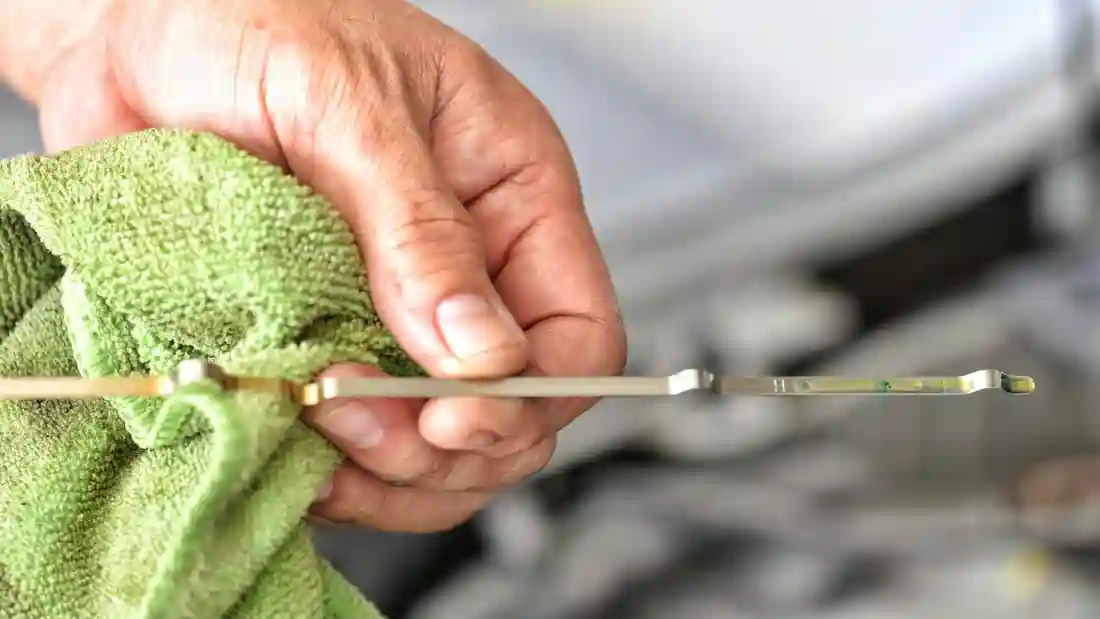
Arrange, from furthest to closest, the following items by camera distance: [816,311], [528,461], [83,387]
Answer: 1. [816,311]
2. [528,461]
3. [83,387]

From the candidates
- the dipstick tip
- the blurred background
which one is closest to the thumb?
the dipstick tip

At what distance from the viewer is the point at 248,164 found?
0.26m

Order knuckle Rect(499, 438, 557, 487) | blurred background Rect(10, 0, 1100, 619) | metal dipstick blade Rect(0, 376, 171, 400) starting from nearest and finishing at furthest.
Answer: metal dipstick blade Rect(0, 376, 171, 400)
knuckle Rect(499, 438, 557, 487)
blurred background Rect(10, 0, 1100, 619)

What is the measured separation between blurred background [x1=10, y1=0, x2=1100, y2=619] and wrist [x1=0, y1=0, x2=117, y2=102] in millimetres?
210

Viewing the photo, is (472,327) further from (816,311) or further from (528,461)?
(816,311)

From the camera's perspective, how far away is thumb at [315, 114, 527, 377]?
0.88ft

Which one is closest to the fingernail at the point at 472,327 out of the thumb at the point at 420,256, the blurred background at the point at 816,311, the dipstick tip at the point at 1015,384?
the thumb at the point at 420,256

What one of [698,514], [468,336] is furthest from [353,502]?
[698,514]

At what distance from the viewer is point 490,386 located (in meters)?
0.25

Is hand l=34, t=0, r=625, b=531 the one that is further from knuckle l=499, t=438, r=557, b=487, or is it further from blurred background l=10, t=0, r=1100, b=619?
blurred background l=10, t=0, r=1100, b=619

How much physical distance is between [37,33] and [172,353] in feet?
0.72

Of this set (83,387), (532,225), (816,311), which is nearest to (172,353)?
(83,387)

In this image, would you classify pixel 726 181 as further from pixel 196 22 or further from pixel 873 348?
pixel 196 22

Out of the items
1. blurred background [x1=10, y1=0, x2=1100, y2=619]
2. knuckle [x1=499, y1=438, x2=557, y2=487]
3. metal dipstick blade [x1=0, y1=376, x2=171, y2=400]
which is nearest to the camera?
metal dipstick blade [x1=0, y1=376, x2=171, y2=400]
